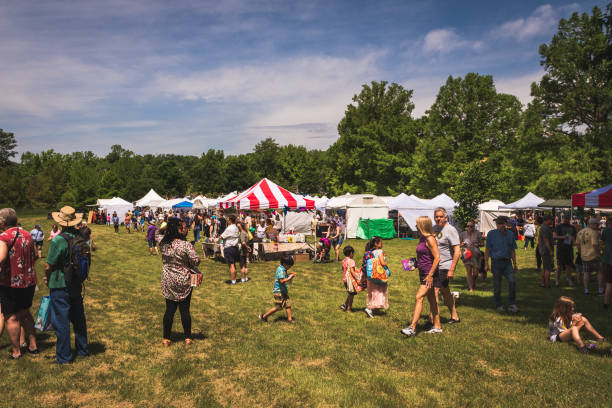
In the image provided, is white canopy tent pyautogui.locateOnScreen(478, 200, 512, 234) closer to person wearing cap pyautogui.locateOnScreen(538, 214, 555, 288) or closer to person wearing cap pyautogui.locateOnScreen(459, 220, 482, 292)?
person wearing cap pyautogui.locateOnScreen(538, 214, 555, 288)

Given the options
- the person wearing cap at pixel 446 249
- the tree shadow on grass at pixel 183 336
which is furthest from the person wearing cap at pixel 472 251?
the tree shadow on grass at pixel 183 336

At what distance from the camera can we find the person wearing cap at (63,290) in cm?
477


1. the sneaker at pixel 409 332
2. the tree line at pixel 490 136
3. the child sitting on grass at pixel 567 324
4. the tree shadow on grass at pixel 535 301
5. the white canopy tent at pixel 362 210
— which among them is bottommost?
the tree shadow on grass at pixel 535 301

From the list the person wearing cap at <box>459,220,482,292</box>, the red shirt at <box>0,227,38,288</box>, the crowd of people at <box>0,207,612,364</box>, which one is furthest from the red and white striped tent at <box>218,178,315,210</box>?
the red shirt at <box>0,227,38,288</box>

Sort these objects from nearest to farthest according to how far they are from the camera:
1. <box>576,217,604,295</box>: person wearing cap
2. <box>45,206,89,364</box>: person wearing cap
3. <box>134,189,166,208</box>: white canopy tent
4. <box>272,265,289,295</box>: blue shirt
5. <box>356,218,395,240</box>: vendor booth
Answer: <box>45,206,89,364</box>: person wearing cap, <box>272,265,289,295</box>: blue shirt, <box>576,217,604,295</box>: person wearing cap, <box>356,218,395,240</box>: vendor booth, <box>134,189,166,208</box>: white canopy tent

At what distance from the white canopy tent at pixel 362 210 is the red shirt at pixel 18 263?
20683 mm

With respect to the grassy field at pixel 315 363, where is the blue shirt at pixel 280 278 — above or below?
above

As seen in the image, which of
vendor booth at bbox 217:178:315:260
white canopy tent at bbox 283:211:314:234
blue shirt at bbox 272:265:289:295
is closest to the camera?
blue shirt at bbox 272:265:289:295

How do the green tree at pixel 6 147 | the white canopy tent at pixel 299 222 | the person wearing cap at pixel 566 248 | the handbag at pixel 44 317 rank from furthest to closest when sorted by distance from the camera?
the green tree at pixel 6 147, the white canopy tent at pixel 299 222, the person wearing cap at pixel 566 248, the handbag at pixel 44 317

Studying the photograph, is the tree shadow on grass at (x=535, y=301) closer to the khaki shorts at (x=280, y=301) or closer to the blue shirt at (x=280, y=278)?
the khaki shorts at (x=280, y=301)

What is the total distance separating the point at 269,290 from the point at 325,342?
4.18m

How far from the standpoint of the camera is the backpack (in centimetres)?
486

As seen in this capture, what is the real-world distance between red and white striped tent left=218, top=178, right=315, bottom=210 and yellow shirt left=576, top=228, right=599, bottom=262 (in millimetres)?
9496

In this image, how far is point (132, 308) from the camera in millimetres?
8281
